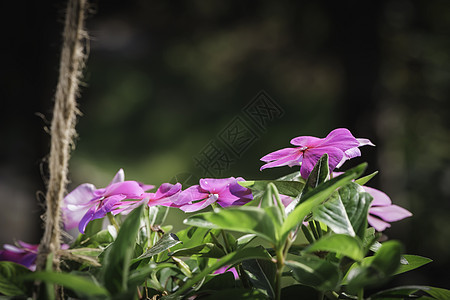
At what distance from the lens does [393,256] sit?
266 millimetres

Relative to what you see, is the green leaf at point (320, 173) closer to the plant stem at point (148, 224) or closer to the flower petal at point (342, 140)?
the flower petal at point (342, 140)

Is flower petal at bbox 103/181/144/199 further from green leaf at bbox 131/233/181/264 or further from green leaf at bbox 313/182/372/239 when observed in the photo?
green leaf at bbox 313/182/372/239

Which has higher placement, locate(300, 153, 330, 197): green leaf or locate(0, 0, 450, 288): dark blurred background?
locate(0, 0, 450, 288): dark blurred background

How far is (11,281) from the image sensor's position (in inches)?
11.8

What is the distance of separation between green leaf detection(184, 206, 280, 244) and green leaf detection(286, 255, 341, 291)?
2cm

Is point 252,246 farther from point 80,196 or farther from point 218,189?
point 80,196

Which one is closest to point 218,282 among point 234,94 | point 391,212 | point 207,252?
point 207,252

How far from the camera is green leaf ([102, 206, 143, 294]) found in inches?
10.5

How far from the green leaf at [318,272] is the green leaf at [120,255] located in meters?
0.10

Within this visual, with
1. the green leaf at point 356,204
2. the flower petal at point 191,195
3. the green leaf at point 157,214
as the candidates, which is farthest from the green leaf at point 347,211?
the green leaf at point 157,214

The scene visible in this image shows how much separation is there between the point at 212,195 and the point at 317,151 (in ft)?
0.33

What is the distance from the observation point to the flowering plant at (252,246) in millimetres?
265

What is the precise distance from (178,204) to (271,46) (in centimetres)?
424

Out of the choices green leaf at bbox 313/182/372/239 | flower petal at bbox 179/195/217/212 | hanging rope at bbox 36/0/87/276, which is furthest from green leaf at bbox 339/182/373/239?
hanging rope at bbox 36/0/87/276
